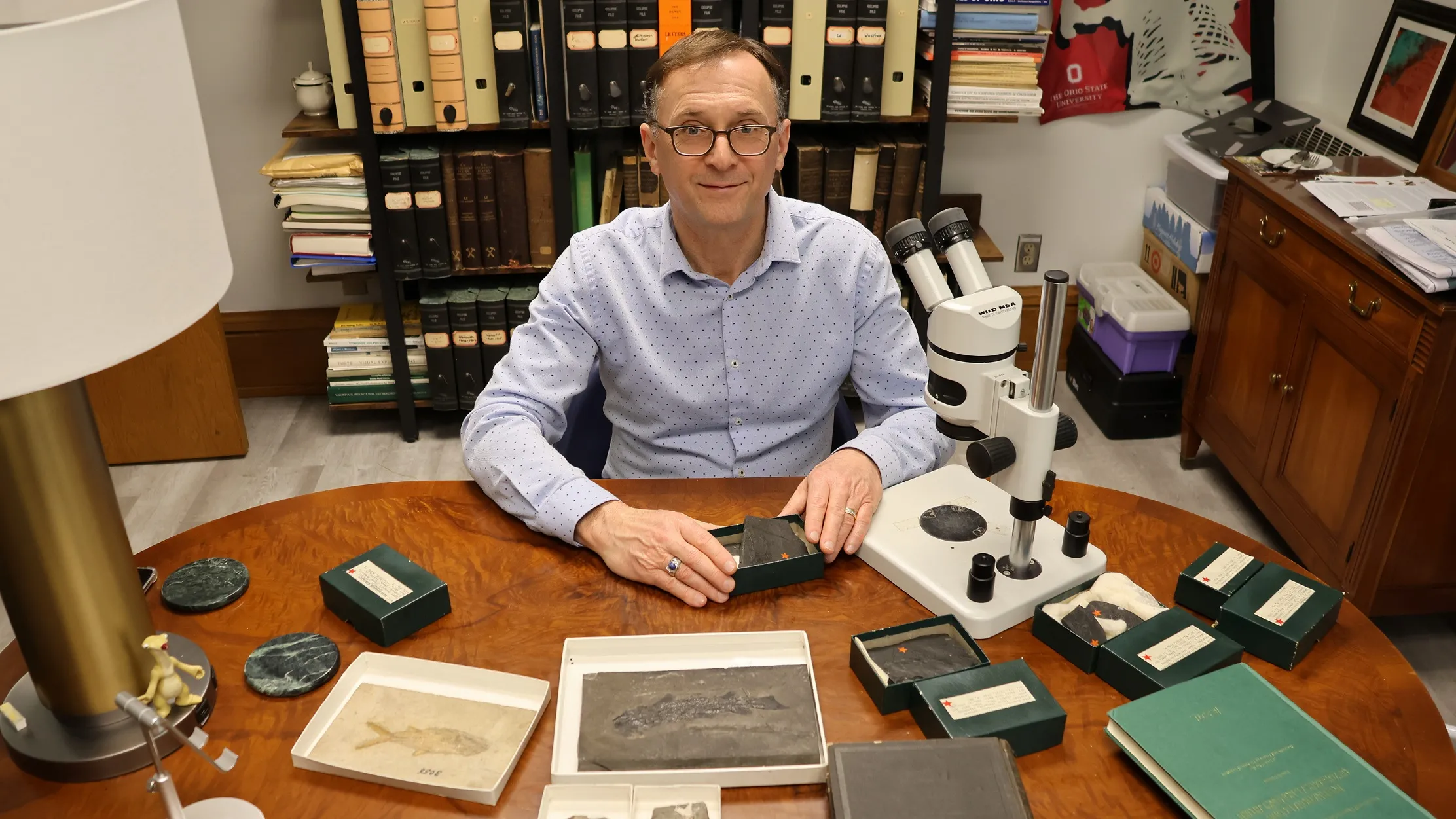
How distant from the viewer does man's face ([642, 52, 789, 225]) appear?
1.68 metres

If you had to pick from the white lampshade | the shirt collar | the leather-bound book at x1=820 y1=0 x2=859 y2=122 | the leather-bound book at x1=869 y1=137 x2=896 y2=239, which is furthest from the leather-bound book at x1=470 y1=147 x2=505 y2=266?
the white lampshade

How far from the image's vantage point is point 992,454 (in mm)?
1211

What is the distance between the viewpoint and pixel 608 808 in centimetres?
105

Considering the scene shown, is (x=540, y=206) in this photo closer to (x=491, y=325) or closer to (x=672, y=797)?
(x=491, y=325)

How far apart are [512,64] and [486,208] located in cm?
42

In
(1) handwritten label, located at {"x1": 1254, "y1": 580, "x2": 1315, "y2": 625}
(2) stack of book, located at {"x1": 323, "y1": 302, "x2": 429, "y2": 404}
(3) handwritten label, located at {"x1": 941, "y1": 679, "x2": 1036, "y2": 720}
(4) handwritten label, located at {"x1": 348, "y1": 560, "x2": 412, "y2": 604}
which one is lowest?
(2) stack of book, located at {"x1": 323, "y1": 302, "x2": 429, "y2": 404}

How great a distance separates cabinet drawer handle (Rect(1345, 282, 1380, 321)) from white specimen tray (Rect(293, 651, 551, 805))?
193 cm

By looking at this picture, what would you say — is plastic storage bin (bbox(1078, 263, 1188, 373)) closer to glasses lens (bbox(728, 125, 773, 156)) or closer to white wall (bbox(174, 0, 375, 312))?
glasses lens (bbox(728, 125, 773, 156))

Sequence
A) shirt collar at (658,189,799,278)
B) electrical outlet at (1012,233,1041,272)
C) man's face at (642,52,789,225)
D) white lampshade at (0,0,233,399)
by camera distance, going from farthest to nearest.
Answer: electrical outlet at (1012,233,1041,272) < shirt collar at (658,189,799,278) < man's face at (642,52,789,225) < white lampshade at (0,0,233,399)

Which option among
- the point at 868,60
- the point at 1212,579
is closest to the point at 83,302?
the point at 1212,579

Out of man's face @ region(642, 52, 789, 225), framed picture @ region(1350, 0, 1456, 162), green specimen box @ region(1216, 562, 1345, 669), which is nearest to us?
green specimen box @ region(1216, 562, 1345, 669)

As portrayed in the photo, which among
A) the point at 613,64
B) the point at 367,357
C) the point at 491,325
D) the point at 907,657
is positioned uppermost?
the point at 613,64

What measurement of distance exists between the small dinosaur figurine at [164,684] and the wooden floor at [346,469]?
1.79 meters

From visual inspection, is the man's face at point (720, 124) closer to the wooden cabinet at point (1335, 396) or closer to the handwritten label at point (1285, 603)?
the handwritten label at point (1285, 603)
